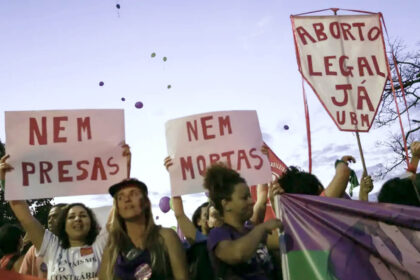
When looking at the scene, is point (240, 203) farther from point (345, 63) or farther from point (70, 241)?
point (345, 63)

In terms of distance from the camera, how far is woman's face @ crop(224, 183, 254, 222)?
2.84 m

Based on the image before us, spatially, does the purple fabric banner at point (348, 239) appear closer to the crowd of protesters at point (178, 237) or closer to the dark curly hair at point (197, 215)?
the crowd of protesters at point (178, 237)

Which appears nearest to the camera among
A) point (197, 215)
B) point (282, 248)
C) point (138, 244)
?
point (282, 248)

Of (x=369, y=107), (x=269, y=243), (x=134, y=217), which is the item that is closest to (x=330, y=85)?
(x=369, y=107)

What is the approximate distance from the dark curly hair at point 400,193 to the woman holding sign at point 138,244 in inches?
56.8

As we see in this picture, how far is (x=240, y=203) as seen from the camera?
9.35ft

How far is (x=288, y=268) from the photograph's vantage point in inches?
113

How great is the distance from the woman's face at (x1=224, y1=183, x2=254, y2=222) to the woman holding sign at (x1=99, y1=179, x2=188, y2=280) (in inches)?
16.8

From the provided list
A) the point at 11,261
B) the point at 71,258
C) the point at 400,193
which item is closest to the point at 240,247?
the point at 400,193

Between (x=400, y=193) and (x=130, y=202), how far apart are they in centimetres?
179

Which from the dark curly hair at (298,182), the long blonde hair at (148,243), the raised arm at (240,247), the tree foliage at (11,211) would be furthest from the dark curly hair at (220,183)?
the tree foliage at (11,211)

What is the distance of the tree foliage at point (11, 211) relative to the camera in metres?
25.3

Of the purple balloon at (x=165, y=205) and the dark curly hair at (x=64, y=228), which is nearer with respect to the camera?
the dark curly hair at (x=64, y=228)

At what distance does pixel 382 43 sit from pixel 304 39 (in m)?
0.78
